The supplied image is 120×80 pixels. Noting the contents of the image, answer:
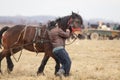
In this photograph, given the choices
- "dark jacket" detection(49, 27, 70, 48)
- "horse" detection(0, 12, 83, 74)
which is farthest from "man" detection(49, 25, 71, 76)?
"horse" detection(0, 12, 83, 74)

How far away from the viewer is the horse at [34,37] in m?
11.0

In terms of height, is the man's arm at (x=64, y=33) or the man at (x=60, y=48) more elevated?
the man's arm at (x=64, y=33)

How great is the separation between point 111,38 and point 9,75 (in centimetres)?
2525

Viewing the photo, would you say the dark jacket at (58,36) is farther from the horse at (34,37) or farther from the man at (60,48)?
the horse at (34,37)

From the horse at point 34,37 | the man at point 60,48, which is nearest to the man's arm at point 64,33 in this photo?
the man at point 60,48

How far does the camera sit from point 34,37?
11625 mm

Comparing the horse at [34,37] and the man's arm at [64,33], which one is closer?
the man's arm at [64,33]

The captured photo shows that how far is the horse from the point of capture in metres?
11.0

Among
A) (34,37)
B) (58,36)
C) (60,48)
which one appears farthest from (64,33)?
(34,37)

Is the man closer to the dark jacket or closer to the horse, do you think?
the dark jacket

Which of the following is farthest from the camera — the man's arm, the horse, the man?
the horse

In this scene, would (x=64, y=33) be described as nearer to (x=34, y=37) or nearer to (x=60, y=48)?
(x=60, y=48)

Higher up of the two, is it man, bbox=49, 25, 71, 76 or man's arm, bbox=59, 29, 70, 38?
man's arm, bbox=59, 29, 70, 38

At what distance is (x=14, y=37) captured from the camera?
1200 cm
